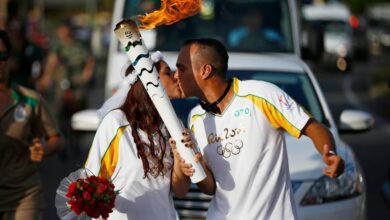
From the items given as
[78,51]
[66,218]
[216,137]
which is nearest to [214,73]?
[216,137]

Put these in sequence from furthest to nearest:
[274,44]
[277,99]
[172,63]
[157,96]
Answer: [274,44], [172,63], [277,99], [157,96]

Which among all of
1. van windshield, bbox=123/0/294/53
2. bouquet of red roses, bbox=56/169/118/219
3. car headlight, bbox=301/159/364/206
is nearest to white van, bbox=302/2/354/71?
van windshield, bbox=123/0/294/53

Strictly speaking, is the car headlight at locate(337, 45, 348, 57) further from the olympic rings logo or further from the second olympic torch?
the second olympic torch

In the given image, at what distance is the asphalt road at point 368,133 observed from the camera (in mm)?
11141

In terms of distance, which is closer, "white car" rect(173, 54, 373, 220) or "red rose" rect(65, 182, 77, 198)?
"red rose" rect(65, 182, 77, 198)

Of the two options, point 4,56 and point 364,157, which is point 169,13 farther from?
point 364,157

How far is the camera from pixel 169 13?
14.8 feet

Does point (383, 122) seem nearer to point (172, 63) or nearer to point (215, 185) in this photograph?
point (172, 63)

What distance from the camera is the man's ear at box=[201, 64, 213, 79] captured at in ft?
15.5

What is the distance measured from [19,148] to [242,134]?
180cm

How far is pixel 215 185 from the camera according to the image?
473 cm

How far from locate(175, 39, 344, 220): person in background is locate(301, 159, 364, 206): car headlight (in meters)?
1.85

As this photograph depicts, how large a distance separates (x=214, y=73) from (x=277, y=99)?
330mm

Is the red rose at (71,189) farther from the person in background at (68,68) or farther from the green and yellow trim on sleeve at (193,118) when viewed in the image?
the person in background at (68,68)
